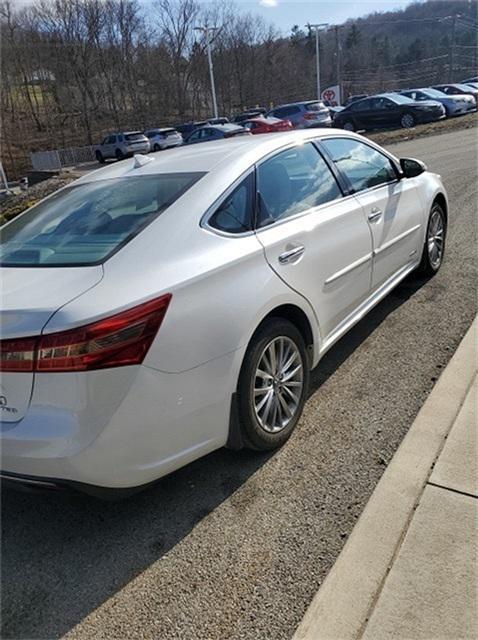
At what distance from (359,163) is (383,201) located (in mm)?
342

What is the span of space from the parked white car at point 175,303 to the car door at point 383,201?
0.14 feet

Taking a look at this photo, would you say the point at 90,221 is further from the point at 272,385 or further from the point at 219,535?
the point at 219,535

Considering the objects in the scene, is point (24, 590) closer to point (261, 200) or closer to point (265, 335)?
point (265, 335)

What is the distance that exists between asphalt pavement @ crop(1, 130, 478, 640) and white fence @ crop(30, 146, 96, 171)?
139 feet

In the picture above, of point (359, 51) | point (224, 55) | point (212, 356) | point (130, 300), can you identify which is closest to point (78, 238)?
point (130, 300)

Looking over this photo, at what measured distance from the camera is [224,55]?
62125mm

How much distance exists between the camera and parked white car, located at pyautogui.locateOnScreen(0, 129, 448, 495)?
6.45 ft

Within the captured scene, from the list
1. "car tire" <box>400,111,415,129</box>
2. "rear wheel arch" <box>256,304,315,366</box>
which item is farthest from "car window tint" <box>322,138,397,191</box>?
"car tire" <box>400,111,415,129</box>

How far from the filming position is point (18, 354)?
1.96m

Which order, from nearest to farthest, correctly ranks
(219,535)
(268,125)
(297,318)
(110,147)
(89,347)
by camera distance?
(89,347) → (219,535) → (297,318) → (268,125) → (110,147)

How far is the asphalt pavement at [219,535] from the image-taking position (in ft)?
6.48

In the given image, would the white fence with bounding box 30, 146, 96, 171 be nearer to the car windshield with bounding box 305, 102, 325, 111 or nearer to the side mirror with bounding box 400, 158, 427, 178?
the car windshield with bounding box 305, 102, 325, 111

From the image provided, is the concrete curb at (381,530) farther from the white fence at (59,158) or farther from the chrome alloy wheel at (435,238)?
the white fence at (59,158)

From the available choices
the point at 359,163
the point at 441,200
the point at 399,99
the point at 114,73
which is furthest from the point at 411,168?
the point at 114,73
